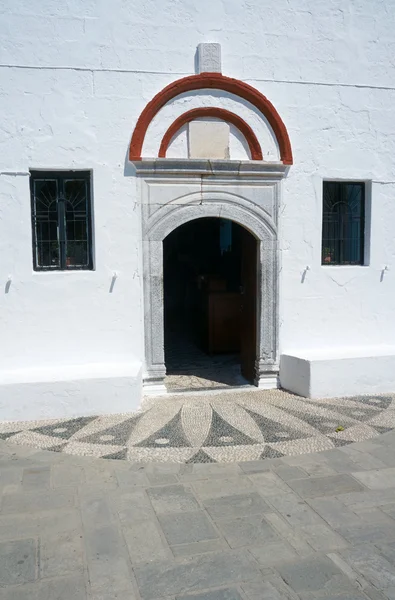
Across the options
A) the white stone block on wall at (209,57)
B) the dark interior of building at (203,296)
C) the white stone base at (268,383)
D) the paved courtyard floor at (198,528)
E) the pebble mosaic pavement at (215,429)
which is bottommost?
the paved courtyard floor at (198,528)

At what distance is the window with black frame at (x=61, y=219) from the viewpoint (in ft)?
18.4

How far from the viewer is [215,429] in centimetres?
495

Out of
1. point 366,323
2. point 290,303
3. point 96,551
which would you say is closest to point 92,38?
point 290,303

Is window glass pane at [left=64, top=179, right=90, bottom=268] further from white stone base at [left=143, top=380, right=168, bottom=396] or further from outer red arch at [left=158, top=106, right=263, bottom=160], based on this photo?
white stone base at [left=143, top=380, right=168, bottom=396]

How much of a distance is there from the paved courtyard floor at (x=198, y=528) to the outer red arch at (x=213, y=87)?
332 centimetres

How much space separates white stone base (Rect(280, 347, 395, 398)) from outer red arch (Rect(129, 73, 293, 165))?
7.53ft

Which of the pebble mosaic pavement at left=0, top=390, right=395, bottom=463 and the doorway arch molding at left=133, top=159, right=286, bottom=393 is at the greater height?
the doorway arch molding at left=133, top=159, right=286, bottom=393

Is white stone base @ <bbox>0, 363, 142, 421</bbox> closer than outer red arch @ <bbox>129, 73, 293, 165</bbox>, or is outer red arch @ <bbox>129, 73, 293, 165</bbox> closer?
white stone base @ <bbox>0, 363, 142, 421</bbox>

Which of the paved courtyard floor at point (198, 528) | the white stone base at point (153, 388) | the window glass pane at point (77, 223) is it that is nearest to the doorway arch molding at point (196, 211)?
the white stone base at point (153, 388)

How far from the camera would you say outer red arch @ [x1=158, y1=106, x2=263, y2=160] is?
19.0 feet

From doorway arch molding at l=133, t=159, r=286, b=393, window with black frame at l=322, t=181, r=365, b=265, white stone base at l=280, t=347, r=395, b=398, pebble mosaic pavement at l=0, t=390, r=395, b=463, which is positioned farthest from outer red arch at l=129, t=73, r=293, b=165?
pebble mosaic pavement at l=0, t=390, r=395, b=463

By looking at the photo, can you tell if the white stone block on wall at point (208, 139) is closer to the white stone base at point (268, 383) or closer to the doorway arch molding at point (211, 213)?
the doorway arch molding at point (211, 213)

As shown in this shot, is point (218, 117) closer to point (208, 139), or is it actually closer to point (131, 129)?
point (208, 139)

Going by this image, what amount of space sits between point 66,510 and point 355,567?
1.84 m
